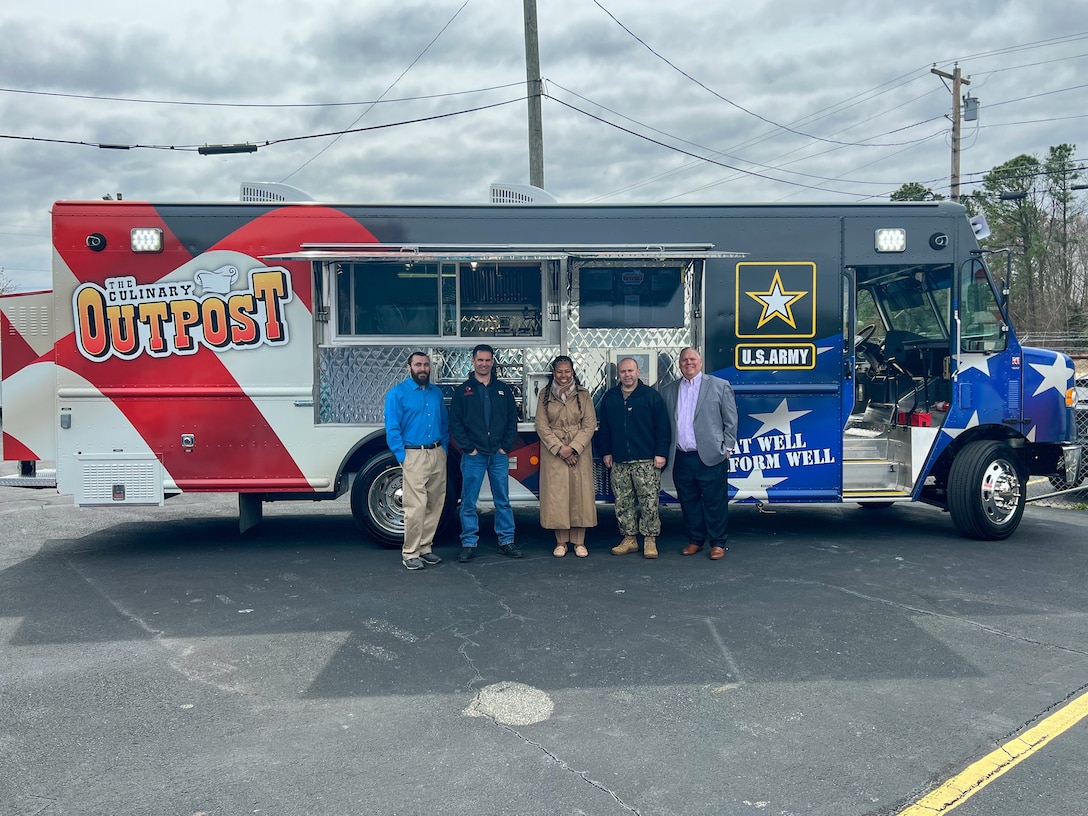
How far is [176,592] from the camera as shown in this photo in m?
6.14

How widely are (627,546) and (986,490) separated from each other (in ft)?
11.0

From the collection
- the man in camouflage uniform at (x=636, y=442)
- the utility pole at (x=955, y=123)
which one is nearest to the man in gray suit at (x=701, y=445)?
the man in camouflage uniform at (x=636, y=442)

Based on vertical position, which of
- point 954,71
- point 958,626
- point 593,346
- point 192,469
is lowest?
point 958,626

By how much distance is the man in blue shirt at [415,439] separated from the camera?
6.68 m

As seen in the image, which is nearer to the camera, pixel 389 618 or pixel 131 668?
pixel 131 668

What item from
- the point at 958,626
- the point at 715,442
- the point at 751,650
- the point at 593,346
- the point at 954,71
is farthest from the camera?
the point at 954,71

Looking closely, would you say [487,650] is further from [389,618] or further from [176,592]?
[176,592]

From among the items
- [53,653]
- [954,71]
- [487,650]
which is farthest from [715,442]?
[954,71]

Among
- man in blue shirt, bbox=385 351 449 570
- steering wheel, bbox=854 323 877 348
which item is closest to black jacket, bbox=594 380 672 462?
man in blue shirt, bbox=385 351 449 570

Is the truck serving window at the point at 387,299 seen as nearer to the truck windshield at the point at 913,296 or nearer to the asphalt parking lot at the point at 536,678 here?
the asphalt parking lot at the point at 536,678

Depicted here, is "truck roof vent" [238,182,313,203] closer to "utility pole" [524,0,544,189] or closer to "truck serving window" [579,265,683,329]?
"truck serving window" [579,265,683,329]

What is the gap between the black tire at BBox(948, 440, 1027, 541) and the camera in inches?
293

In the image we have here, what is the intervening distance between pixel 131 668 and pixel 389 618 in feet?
5.01

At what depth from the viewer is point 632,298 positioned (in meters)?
7.36
